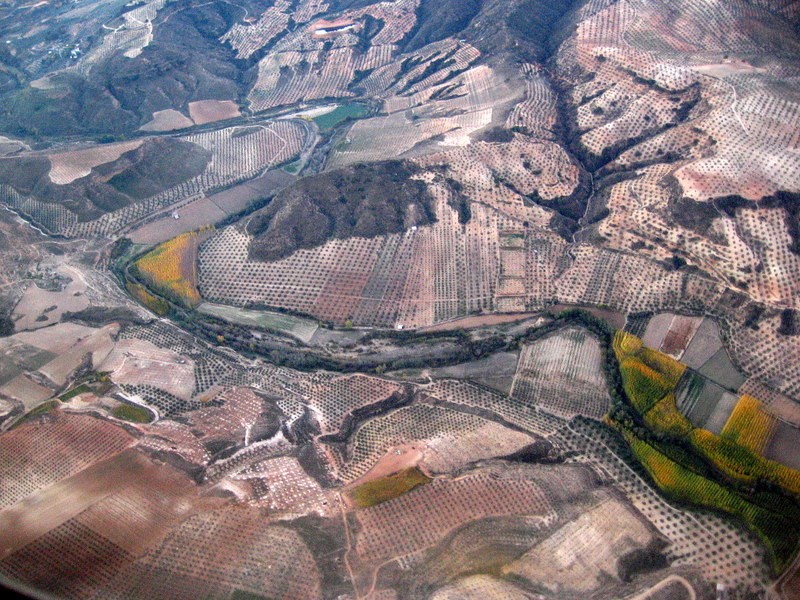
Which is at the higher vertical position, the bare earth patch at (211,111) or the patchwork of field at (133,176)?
the bare earth patch at (211,111)

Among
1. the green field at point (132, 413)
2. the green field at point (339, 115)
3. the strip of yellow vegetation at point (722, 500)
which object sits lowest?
the green field at point (132, 413)

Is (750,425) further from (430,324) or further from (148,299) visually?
(148,299)

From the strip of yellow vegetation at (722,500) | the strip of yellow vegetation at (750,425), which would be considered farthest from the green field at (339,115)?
the strip of yellow vegetation at (750,425)

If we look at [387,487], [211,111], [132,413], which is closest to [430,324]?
[387,487]

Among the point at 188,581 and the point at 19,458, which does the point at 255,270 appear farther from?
the point at 188,581

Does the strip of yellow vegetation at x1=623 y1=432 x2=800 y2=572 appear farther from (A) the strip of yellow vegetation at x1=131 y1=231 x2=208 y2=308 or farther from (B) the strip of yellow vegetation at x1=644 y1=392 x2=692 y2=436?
(A) the strip of yellow vegetation at x1=131 y1=231 x2=208 y2=308

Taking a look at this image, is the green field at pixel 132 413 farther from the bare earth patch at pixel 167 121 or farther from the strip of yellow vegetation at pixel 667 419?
the bare earth patch at pixel 167 121
